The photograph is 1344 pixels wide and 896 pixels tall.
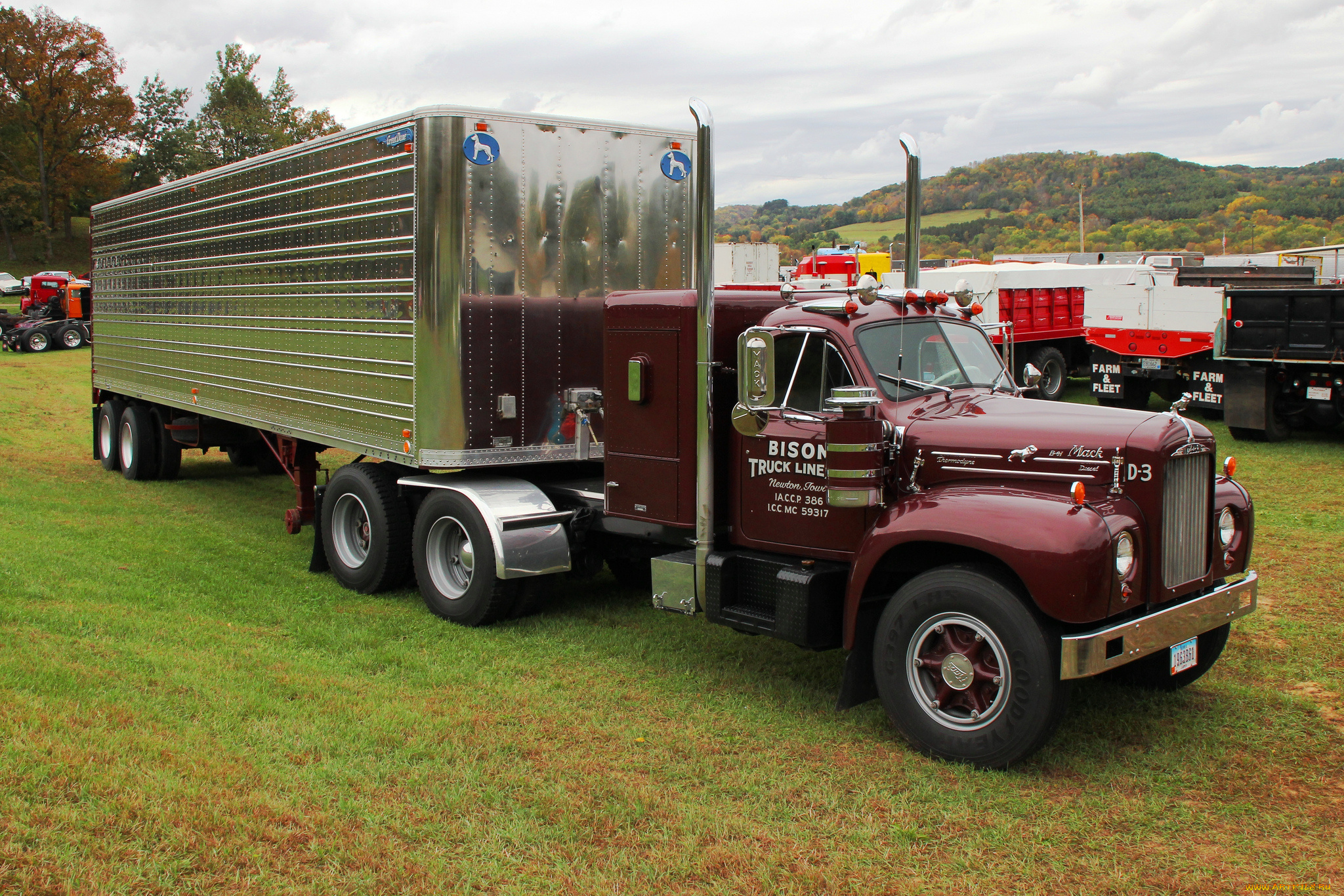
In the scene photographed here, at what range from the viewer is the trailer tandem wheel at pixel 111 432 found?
15477 millimetres

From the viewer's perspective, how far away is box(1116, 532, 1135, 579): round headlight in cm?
498

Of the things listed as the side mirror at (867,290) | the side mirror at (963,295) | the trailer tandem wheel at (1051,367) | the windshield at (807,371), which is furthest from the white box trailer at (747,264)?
the side mirror at (867,290)

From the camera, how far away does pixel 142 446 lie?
1452 centimetres

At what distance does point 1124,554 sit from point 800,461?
1808 millimetres

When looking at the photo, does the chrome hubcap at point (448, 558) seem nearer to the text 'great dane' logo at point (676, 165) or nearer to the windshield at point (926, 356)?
the text 'great dane' logo at point (676, 165)

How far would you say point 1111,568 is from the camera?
193 inches

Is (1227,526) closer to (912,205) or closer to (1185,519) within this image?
(1185,519)

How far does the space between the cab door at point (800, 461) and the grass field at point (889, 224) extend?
20.0m

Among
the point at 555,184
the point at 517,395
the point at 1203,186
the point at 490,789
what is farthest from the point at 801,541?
the point at 1203,186

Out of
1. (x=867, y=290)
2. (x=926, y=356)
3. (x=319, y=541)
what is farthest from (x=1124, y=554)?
(x=319, y=541)

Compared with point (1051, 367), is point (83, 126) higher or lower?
higher

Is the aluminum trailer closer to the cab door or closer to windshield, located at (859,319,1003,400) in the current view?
the cab door

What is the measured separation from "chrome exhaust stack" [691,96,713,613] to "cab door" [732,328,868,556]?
Answer: 266mm

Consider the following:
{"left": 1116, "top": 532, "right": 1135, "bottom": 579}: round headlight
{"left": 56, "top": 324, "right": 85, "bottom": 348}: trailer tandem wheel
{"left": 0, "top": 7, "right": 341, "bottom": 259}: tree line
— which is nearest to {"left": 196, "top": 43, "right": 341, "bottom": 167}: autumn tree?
{"left": 0, "top": 7, "right": 341, "bottom": 259}: tree line
